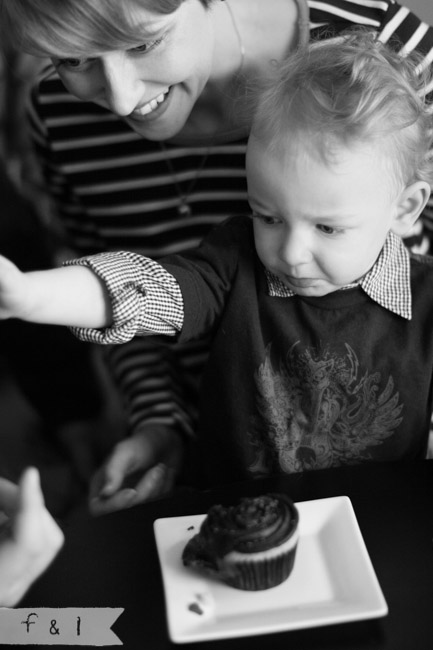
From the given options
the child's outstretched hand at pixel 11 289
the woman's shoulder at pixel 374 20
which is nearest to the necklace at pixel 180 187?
the woman's shoulder at pixel 374 20

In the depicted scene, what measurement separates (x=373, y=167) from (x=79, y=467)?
736 millimetres

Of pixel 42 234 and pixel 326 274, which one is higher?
pixel 326 274

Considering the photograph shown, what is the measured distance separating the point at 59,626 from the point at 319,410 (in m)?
0.50

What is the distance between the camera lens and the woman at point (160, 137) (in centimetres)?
116

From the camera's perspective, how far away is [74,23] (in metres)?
1.02

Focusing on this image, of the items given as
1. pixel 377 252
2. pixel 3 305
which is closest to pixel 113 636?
pixel 3 305

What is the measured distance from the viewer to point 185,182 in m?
1.48

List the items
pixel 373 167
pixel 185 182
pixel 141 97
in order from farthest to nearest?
pixel 185 182 → pixel 141 97 → pixel 373 167

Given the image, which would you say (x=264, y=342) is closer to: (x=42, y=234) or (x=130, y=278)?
(x=130, y=278)

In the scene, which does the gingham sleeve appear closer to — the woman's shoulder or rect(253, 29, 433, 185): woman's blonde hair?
rect(253, 29, 433, 185): woman's blonde hair

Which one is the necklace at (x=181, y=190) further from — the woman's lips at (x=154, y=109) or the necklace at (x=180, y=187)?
the woman's lips at (x=154, y=109)

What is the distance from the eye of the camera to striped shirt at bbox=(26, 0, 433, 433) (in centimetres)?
147

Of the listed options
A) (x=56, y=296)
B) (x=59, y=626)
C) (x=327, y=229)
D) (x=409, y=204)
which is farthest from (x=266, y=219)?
(x=59, y=626)

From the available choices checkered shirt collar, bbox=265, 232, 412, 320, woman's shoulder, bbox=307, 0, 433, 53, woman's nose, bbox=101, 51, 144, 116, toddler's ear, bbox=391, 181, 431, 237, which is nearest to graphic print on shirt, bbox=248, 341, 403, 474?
checkered shirt collar, bbox=265, 232, 412, 320
